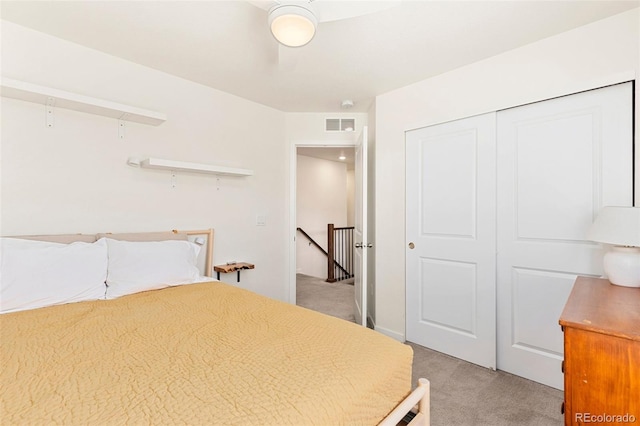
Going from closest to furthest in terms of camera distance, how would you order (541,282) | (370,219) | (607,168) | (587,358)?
(587,358) → (607,168) → (541,282) → (370,219)

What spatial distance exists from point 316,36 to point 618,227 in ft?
6.56

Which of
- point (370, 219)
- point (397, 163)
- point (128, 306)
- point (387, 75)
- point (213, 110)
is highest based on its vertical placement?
point (387, 75)

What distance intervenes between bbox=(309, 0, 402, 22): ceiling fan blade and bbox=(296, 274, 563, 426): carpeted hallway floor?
216 centimetres

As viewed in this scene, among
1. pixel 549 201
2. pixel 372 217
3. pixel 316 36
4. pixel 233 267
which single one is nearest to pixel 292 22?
pixel 316 36

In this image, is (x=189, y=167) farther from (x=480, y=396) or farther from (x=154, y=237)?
(x=480, y=396)

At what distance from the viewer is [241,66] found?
2.39 meters

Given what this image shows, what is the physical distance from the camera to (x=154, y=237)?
2309 millimetres

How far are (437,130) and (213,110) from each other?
2.07m

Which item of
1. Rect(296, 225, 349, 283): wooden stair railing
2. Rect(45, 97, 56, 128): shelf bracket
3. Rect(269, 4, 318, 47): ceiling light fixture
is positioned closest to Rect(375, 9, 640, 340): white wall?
Rect(269, 4, 318, 47): ceiling light fixture

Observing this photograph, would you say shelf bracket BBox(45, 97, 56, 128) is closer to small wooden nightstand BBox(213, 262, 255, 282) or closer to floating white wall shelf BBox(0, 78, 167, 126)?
floating white wall shelf BBox(0, 78, 167, 126)

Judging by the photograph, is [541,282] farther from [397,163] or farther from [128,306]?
[128,306]

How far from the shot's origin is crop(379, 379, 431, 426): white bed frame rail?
40.0 inches

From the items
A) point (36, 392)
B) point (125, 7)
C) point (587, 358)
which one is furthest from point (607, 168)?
point (125, 7)

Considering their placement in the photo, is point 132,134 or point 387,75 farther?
point 387,75
